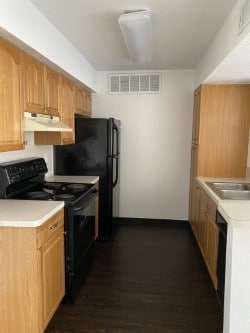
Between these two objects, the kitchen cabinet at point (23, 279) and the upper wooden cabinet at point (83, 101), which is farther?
the upper wooden cabinet at point (83, 101)

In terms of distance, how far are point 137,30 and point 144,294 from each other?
2.29 metres

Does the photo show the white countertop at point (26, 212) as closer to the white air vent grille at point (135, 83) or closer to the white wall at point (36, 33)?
the white wall at point (36, 33)

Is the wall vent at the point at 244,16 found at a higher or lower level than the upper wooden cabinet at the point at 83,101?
higher

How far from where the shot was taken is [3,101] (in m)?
1.82

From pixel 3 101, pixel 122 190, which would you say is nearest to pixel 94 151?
pixel 122 190

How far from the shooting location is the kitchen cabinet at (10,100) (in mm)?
1808

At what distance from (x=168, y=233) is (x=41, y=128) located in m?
2.53

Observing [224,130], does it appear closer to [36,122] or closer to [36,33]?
[36,122]

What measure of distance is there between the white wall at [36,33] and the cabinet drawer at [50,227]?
4.17ft

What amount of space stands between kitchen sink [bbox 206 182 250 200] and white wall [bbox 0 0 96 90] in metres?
1.95

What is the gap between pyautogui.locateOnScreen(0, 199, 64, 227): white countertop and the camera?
1.67 m

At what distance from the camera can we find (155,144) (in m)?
4.09

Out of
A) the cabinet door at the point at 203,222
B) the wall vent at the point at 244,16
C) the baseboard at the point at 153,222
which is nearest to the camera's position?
the wall vent at the point at 244,16

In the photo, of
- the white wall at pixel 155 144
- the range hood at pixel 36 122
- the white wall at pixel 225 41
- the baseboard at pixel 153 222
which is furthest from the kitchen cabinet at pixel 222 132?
the range hood at pixel 36 122
